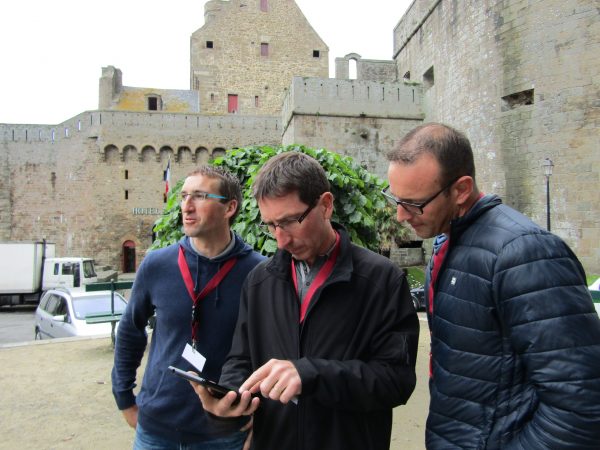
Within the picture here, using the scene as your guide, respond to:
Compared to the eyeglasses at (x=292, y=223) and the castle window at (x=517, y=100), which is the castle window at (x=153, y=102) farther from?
the eyeglasses at (x=292, y=223)

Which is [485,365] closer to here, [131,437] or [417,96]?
[131,437]

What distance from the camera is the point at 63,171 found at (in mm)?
30312

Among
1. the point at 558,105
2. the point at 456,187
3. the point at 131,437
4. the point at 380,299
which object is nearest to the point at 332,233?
the point at 380,299

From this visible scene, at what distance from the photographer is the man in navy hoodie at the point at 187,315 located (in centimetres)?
222

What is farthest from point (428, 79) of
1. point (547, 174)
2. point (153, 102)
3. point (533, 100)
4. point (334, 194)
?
point (153, 102)

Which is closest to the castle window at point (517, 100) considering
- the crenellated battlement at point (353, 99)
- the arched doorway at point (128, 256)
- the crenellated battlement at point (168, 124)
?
the crenellated battlement at point (353, 99)

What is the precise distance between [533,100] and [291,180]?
13051 mm

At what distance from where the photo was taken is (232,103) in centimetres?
3709

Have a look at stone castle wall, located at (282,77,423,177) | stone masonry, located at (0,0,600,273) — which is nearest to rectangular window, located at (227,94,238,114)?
stone masonry, located at (0,0,600,273)

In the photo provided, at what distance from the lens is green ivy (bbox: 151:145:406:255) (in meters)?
4.51

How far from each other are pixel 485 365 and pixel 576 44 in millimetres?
12817

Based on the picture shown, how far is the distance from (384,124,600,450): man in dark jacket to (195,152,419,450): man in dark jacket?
166 millimetres

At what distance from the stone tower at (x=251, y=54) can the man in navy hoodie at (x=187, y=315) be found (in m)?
35.2

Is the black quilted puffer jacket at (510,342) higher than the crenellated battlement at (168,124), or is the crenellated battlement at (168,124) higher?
the crenellated battlement at (168,124)
